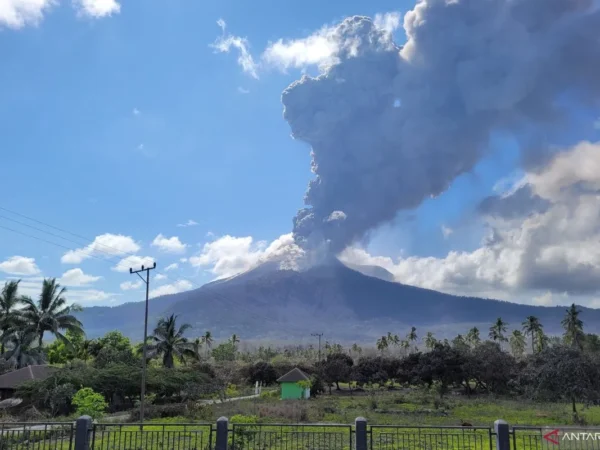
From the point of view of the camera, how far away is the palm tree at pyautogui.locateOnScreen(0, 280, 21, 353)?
46.2 metres

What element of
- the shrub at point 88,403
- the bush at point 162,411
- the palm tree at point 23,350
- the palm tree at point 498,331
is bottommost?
the bush at point 162,411

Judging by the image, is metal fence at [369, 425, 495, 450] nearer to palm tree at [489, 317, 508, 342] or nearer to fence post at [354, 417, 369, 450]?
fence post at [354, 417, 369, 450]

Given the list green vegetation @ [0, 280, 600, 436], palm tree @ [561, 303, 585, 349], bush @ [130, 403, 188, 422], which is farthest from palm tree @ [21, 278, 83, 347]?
palm tree @ [561, 303, 585, 349]

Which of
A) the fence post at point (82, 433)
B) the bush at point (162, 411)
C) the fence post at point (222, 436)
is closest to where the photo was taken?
the fence post at point (82, 433)

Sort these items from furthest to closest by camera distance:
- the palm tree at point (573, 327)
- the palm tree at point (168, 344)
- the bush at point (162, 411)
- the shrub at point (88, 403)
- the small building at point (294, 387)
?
the palm tree at point (573, 327)
the palm tree at point (168, 344)
the small building at point (294, 387)
the bush at point (162, 411)
the shrub at point (88, 403)

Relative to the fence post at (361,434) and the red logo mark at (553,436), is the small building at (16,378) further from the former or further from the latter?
the red logo mark at (553,436)

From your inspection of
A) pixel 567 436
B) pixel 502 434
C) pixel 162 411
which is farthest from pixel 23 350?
pixel 567 436

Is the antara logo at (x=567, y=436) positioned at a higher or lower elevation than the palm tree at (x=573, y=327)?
lower

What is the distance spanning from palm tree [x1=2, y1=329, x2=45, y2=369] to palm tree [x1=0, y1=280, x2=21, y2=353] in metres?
0.77

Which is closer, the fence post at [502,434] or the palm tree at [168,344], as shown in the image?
the fence post at [502,434]

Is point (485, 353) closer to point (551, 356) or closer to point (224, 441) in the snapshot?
point (551, 356)

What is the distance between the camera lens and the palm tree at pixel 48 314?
154 ft

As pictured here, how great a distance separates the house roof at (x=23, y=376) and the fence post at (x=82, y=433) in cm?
2579

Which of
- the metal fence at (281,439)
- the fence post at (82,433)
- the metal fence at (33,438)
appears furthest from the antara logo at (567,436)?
the metal fence at (33,438)
